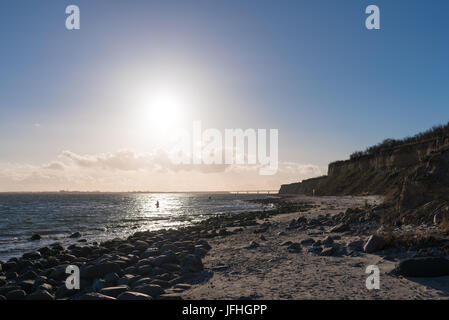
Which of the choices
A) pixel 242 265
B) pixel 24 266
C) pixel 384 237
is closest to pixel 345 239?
pixel 384 237

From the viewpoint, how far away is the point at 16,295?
879cm

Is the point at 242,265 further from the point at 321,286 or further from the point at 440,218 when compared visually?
the point at 440,218

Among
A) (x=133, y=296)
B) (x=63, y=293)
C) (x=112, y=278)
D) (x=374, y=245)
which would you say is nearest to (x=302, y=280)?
(x=374, y=245)

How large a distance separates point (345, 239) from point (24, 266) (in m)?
14.2

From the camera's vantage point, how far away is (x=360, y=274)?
811cm

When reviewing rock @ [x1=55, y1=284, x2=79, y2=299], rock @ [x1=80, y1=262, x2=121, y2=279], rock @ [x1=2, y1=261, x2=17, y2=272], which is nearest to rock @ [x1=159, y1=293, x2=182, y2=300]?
rock @ [x1=55, y1=284, x2=79, y2=299]

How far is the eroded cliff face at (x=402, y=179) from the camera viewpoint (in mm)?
12648

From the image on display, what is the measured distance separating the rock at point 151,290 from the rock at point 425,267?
6.40m

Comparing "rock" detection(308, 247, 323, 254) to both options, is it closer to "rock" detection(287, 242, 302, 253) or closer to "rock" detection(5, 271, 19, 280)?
"rock" detection(287, 242, 302, 253)

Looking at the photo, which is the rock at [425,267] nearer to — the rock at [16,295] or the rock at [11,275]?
the rock at [16,295]

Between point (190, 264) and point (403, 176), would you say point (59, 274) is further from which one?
point (403, 176)

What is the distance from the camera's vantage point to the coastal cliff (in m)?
12.7

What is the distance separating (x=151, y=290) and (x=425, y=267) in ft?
23.4
